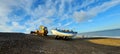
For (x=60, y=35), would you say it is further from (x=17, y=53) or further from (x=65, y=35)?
(x=17, y=53)

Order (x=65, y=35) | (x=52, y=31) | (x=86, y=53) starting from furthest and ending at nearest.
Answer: (x=52, y=31)
(x=65, y=35)
(x=86, y=53)

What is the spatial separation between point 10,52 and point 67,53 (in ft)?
22.5

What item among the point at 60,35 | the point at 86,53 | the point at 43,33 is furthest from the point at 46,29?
the point at 86,53

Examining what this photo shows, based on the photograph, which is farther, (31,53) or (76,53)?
(76,53)

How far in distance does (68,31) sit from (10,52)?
36436mm

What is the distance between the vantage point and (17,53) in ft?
61.2

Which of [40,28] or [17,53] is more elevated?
[40,28]

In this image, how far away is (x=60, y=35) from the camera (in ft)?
172

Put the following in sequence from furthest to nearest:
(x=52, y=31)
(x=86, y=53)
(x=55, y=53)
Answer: (x=52, y=31)
(x=86, y=53)
(x=55, y=53)

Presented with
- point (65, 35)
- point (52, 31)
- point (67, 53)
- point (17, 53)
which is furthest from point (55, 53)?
point (52, 31)

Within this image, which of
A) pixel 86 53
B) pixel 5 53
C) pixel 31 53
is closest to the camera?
pixel 5 53

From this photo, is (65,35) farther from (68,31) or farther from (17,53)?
(17,53)

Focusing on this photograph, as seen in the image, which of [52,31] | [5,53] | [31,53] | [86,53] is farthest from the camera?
[52,31]

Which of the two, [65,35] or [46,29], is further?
Answer: [46,29]
